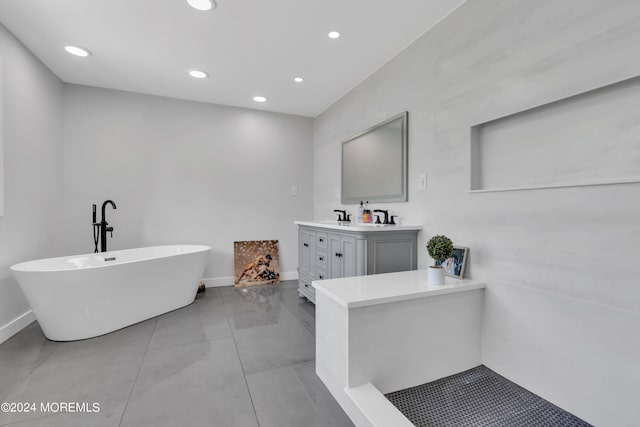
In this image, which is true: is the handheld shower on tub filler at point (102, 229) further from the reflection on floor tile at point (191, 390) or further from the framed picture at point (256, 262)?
the reflection on floor tile at point (191, 390)

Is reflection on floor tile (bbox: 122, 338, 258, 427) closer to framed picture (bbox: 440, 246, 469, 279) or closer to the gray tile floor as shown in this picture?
the gray tile floor

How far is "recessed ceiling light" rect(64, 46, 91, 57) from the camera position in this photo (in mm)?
2645

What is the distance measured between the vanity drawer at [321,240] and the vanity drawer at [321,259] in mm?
57

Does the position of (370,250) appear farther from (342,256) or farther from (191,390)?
(191,390)

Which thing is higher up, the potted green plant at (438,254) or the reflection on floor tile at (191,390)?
the potted green plant at (438,254)

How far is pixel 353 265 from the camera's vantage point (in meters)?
2.42

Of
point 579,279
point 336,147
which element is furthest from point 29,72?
point 579,279

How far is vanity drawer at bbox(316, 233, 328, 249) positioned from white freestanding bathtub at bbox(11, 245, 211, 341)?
1345 millimetres

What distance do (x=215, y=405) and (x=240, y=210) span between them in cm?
293

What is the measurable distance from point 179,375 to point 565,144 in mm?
2632

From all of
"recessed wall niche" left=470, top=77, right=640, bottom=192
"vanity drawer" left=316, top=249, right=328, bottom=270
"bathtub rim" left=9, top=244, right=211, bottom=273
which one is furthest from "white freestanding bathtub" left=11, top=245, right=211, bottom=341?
"recessed wall niche" left=470, top=77, right=640, bottom=192

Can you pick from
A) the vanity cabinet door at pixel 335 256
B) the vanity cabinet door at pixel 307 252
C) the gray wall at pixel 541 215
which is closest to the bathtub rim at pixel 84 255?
the vanity cabinet door at pixel 307 252

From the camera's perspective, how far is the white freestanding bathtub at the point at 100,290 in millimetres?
2232

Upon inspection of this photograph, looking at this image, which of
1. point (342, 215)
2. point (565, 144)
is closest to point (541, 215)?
point (565, 144)
